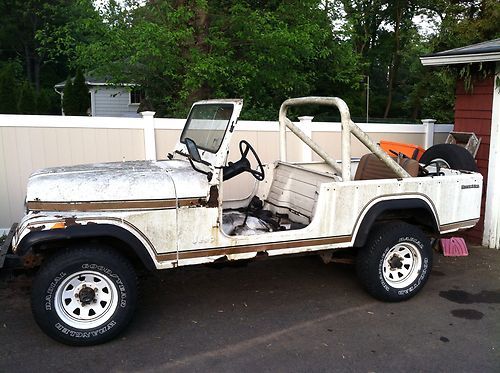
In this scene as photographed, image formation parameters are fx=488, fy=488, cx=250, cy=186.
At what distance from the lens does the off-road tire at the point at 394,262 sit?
15.2 feet

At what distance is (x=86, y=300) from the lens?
3.74m

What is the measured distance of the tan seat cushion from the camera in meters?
4.91

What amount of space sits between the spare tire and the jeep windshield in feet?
9.92

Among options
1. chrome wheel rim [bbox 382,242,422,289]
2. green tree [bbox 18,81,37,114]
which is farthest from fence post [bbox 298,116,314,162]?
green tree [bbox 18,81,37,114]

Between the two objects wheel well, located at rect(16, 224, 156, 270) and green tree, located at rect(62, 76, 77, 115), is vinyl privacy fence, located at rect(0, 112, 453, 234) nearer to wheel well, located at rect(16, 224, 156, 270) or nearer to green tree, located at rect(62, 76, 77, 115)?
wheel well, located at rect(16, 224, 156, 270)

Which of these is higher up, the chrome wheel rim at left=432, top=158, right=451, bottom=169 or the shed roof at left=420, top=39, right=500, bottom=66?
the shed roof at left=420, top=39, right=500, bottom=66

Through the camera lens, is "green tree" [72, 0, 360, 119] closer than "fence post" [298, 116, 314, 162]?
No

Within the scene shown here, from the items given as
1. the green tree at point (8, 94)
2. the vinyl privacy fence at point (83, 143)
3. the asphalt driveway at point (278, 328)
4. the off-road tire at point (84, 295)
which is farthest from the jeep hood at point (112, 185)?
the green tree at point (8, 94)

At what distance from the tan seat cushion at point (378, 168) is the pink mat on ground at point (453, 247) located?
1.77 metres

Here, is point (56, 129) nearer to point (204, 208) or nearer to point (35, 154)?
point (35, 154)

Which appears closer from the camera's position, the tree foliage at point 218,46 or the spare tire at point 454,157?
the spare tire at point 454,157

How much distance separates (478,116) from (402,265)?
10.3 ft

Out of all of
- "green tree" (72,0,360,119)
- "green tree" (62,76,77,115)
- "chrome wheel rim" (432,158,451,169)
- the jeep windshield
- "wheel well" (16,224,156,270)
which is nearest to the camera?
"wheel well" (16,224,156,270)

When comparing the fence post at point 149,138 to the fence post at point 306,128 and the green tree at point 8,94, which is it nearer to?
the fence post at point 306,128
